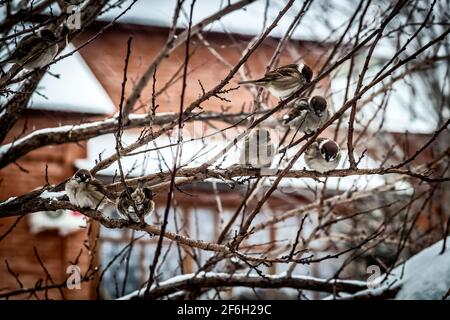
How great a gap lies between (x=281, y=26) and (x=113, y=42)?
222 cm

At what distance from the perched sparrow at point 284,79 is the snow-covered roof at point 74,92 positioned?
4.17 meters

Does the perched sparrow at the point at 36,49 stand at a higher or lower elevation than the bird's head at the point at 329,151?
higher

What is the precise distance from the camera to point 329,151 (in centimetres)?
324

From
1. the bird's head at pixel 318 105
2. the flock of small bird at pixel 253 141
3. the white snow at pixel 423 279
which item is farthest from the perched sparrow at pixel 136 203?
the white snow at pixel 423 279

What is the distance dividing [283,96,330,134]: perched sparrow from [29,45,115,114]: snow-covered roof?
4.14 m

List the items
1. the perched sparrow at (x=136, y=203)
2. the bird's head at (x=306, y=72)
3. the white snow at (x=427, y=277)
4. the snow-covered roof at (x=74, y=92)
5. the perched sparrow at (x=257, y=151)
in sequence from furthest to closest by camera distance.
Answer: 1. the snow-covered roof at (x=74, y=92)
2. the white snow at (x=427, y=277)
3. the bird's head at (x=306, y=72)
4. the perched sparrow at (x=257, y=151)
5. the perched sparrow at (x=136, y=203)

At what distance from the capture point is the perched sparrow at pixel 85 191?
296cm

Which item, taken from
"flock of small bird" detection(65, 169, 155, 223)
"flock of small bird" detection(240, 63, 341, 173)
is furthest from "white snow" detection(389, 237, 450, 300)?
"flock of small bird" detection(65, 169, 155, 223)

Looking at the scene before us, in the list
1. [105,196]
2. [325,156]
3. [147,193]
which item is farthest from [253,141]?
[105,196]

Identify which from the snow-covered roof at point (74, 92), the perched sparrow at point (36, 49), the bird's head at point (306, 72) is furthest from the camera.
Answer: the snow-covered roof at point (74, 92)

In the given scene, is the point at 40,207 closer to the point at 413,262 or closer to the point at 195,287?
the point at 195,287

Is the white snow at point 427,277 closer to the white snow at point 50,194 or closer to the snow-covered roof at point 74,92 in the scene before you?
the white snow at point 50,194

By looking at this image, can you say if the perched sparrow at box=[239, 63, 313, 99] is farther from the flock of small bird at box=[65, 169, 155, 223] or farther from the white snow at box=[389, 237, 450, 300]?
the white snow at box=[389, 237, 450, 300]

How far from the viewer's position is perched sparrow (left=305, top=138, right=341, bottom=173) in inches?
127
